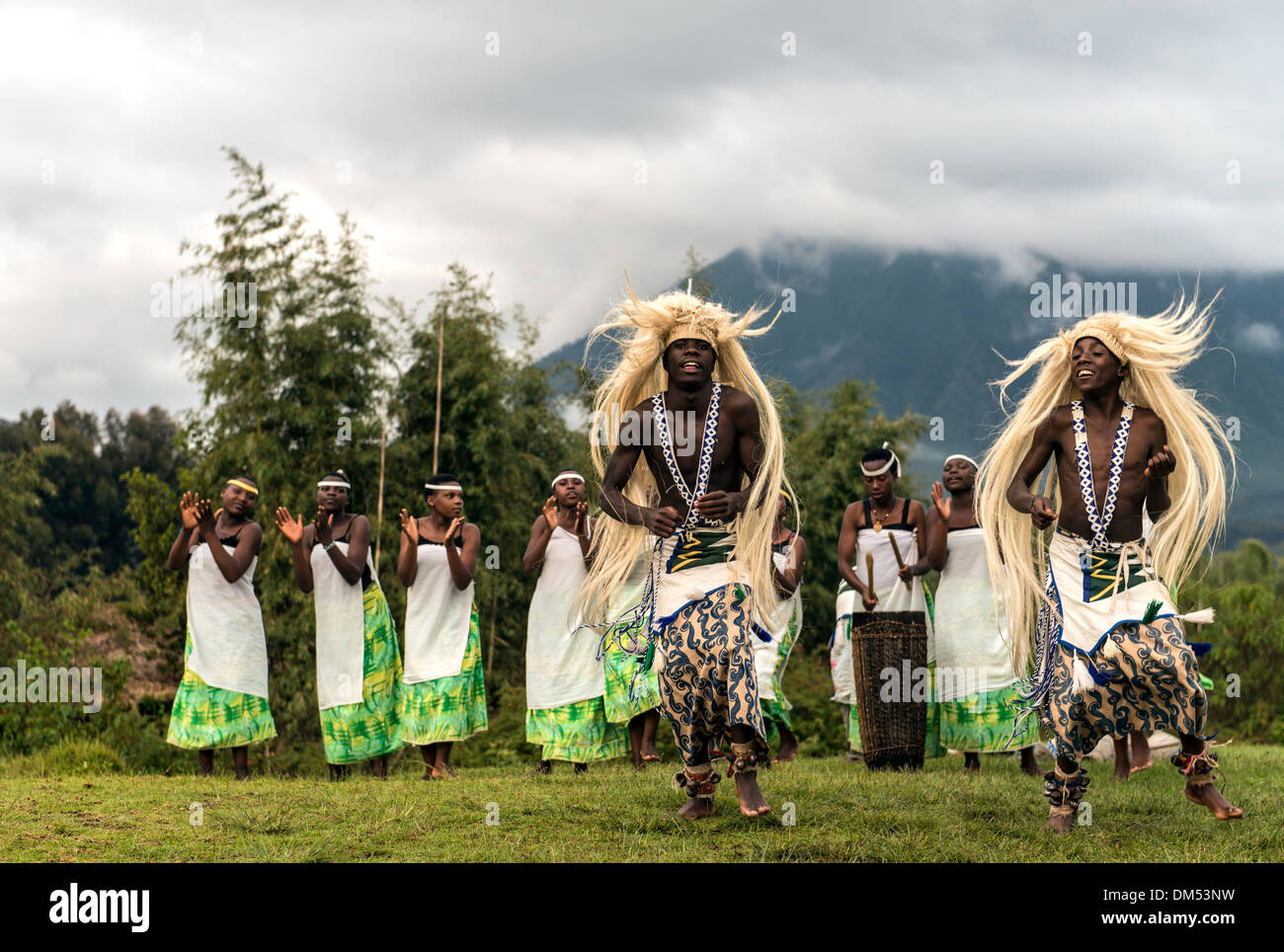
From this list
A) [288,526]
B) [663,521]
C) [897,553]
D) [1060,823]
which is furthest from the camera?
[897,553]

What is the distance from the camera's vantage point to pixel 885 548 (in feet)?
32.6

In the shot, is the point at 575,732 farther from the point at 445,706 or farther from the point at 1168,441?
the point at 1168,441

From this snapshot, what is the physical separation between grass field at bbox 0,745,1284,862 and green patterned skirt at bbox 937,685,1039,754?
1325mm

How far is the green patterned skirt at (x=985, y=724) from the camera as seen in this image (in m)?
9.20

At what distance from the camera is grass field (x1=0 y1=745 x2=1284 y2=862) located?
550 centimetres

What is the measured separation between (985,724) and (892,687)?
0.91 metres

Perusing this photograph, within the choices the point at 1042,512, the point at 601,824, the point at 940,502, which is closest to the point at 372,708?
the point at 601,824

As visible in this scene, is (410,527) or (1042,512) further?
(410,527)

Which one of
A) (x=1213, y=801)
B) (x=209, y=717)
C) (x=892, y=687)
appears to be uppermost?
(x=892, y=687)

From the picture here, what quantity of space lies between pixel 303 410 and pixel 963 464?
32.1 feet

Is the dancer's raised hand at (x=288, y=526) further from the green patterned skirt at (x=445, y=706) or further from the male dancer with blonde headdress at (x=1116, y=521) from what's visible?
the male dancer with blonde headdress at (x=1116, y=521)

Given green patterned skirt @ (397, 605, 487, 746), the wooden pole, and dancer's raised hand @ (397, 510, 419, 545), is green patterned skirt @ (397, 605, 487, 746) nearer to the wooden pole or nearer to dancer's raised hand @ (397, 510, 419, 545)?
dancer's raised hand @ (397, 510, 419, 545)
